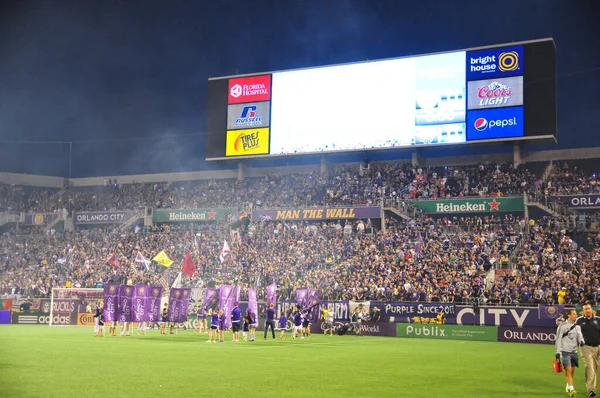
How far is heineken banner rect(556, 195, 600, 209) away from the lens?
49141 mm

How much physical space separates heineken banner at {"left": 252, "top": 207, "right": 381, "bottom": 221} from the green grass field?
26.7 m

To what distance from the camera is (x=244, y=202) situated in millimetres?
61656

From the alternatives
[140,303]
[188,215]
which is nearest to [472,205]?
[188,215]

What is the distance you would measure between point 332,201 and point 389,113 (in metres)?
8.90

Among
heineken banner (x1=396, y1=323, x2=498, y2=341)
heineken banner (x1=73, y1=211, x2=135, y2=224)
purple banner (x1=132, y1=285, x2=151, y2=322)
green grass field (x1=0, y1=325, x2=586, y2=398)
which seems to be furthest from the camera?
heineken banner (x1=73, y1=211, x2=135, y2=224)

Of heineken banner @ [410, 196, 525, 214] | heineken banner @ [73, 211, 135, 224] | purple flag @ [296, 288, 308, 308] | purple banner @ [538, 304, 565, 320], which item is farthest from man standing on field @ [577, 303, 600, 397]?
heineken banner @ [73, 211, 135, 224]

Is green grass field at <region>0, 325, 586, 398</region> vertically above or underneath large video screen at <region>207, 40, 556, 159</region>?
underneath

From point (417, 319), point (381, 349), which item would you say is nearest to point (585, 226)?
point (417, 319)

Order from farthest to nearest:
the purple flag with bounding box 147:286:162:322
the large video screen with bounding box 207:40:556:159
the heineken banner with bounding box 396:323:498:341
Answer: the large video screen with bounding box 207:40:556:159 < the heineken banner with bounding box 396:323:498:341 < the purple flag with bounding box 147:286:162:322

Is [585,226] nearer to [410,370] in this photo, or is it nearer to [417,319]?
[417,319]

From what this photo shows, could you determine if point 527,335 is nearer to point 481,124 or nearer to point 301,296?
point 301,296

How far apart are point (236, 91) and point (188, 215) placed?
1231cm

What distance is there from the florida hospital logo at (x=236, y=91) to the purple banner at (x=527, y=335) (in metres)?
33.3

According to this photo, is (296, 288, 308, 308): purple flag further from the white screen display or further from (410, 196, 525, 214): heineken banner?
the white screen display
